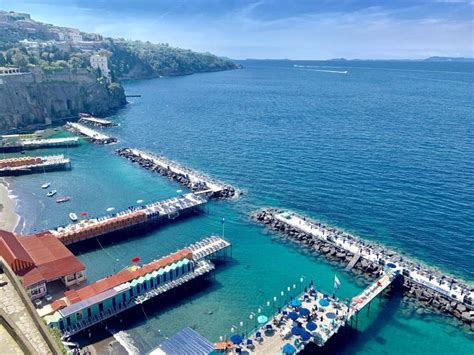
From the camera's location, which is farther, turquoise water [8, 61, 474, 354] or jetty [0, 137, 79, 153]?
jetty [0, 137, 79, 153]

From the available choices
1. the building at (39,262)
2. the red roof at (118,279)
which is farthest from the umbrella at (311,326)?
the building at (39,262)

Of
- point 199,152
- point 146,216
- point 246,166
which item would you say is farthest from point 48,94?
point 146,216

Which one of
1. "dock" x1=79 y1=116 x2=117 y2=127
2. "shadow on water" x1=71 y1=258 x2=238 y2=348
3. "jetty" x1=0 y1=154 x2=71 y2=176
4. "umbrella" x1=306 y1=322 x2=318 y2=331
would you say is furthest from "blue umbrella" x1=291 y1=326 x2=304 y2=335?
"dock" x1=79 y1=116 x2=117 y2=127

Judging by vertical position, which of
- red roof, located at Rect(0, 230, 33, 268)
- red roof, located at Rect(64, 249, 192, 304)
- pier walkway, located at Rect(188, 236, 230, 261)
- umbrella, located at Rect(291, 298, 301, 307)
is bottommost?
umbrella, located at Rect(291, 298, 301, 307)

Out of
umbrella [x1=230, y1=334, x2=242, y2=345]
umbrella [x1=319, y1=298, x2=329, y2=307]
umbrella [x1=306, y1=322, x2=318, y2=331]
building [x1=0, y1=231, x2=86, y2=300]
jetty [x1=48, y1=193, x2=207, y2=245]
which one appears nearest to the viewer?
umbrella [x1=230, y1=334, x2=242, y2=345]

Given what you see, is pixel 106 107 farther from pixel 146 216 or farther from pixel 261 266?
pixel 261 266

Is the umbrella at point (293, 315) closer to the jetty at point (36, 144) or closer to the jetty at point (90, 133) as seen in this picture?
the jetty at point (90, 133)

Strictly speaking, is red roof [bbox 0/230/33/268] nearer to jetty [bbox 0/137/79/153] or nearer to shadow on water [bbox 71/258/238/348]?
shadow on water [bbox 71/258/238/348]

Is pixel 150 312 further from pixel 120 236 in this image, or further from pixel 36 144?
pixel 36 144
